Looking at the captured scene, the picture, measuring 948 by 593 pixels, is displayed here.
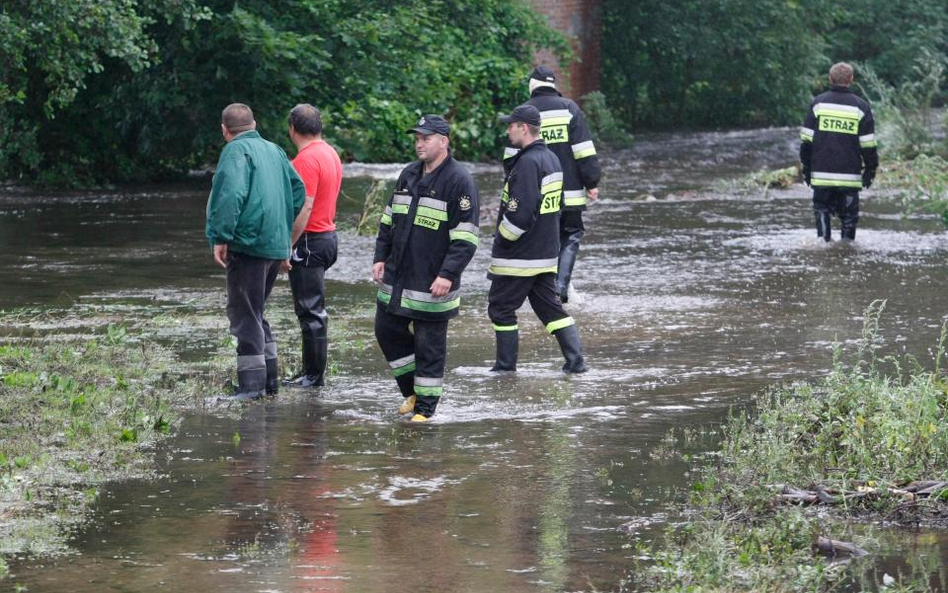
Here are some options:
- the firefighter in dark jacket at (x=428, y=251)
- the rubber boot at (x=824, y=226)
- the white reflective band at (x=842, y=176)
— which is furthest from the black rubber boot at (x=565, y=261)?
the rubber boot at (x=824, y=226)

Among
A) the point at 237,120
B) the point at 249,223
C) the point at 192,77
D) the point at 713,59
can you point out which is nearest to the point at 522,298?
the point at 249,223

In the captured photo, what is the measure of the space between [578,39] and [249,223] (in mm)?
22419

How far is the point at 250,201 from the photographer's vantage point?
9.05 metres

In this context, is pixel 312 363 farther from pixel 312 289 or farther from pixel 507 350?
pixel 507 350

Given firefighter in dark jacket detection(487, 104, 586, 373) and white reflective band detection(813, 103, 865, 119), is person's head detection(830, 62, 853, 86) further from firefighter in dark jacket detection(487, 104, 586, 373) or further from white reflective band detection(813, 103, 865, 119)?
firefighter in dark jacket detection(487, 104, 586, 373)

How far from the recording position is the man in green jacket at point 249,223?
8.95 metres

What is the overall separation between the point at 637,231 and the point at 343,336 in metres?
6.89

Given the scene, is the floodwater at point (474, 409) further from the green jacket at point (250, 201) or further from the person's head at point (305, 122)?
the person's head at point (305, 122)

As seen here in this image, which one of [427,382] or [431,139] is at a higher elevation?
[431,139]

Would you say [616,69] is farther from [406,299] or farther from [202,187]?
[406,299]

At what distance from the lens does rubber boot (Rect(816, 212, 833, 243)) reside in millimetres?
16109

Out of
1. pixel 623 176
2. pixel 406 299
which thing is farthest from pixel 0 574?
pixel 623 176

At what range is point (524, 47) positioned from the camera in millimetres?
27875

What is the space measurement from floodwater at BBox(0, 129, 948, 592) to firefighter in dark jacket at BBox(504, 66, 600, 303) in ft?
2.10
